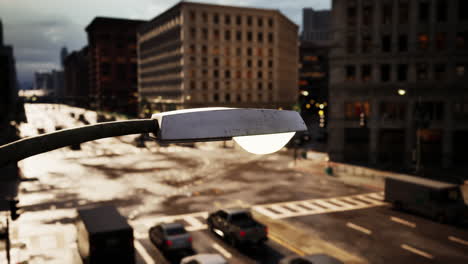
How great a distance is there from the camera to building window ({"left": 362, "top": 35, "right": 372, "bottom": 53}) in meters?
47.8

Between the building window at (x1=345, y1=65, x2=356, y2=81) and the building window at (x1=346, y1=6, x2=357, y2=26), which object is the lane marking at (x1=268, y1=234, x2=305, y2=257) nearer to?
the building window at (x1=345, y1=65, x2=356, y2=81)

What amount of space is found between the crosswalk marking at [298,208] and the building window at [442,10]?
2646 cm

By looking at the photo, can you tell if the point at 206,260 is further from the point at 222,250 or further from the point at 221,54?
the point at 221,54

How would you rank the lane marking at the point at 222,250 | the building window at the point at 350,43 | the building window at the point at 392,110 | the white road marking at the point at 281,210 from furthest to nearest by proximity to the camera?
1. the building window at the point at 350,43
2. the building window at the point at 392,110
3. the white road marking at the point at 281,210
4. the lane marking at the point at 222,250

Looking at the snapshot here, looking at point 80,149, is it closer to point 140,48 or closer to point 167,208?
point 167,208

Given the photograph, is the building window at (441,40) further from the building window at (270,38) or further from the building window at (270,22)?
the building window at (270,22)

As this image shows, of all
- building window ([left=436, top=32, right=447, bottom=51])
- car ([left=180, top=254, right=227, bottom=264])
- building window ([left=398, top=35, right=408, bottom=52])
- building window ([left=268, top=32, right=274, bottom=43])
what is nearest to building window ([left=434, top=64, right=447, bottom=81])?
building window ([left=436, top=32, right=447, bottom=51])

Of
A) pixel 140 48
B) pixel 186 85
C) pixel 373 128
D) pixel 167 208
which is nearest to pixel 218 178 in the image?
pixel 167 208

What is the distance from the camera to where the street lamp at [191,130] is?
210cm

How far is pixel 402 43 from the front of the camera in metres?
46.8

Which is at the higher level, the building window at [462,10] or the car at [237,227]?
Answer: the building window at [462,10]

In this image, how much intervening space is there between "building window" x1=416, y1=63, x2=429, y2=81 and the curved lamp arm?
4998cm

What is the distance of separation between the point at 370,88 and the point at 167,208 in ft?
105

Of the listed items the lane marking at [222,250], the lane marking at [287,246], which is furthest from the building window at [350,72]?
the lane marking at [222,250]
